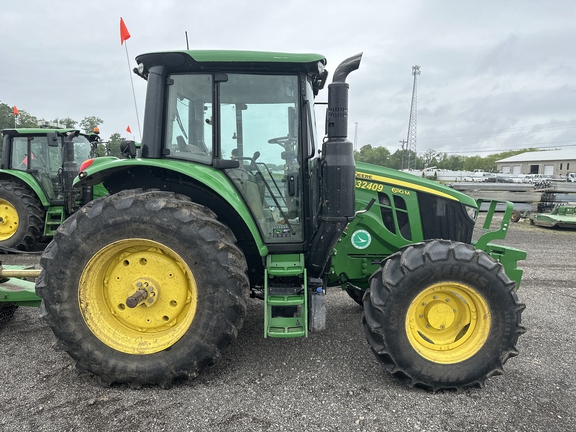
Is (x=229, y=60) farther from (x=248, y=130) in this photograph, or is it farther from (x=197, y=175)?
(x=197, y=175)

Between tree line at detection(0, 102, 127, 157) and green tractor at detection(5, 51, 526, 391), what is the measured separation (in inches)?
201

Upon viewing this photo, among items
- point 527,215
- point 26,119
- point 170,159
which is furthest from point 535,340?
point 26,119

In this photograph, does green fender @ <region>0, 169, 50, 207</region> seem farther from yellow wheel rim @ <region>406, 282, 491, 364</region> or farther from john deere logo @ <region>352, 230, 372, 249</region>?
yellow wheel rim @ <region>406, 282, 491, 364</region>

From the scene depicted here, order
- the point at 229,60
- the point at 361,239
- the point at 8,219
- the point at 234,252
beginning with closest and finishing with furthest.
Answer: the point at 234,252 → the point at 229,60 → the point at 361,239 → the point at 8,219

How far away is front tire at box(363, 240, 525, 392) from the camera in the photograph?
97.0 inches

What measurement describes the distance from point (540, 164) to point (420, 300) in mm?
65683

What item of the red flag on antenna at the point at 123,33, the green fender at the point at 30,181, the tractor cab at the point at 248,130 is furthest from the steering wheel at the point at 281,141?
the green fender at the point at 30,181

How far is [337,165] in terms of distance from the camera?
2469 mm

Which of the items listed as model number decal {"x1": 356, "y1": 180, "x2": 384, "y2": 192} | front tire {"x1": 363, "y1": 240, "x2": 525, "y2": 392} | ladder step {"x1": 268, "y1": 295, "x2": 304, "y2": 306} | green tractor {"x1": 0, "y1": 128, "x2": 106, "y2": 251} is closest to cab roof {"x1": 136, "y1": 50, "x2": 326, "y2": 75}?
model number decal {"x1": 356, "y1": 180, "x2": 384, "y2": 192}

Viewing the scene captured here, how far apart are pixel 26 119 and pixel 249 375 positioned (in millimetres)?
Result: 36375

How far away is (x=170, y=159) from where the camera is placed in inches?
107

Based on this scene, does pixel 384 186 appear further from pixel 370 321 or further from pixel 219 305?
pixel 219 305

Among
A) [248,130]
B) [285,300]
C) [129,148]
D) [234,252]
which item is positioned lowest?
[285,300]

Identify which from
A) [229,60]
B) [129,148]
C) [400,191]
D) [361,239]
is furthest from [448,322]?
[129,148]
